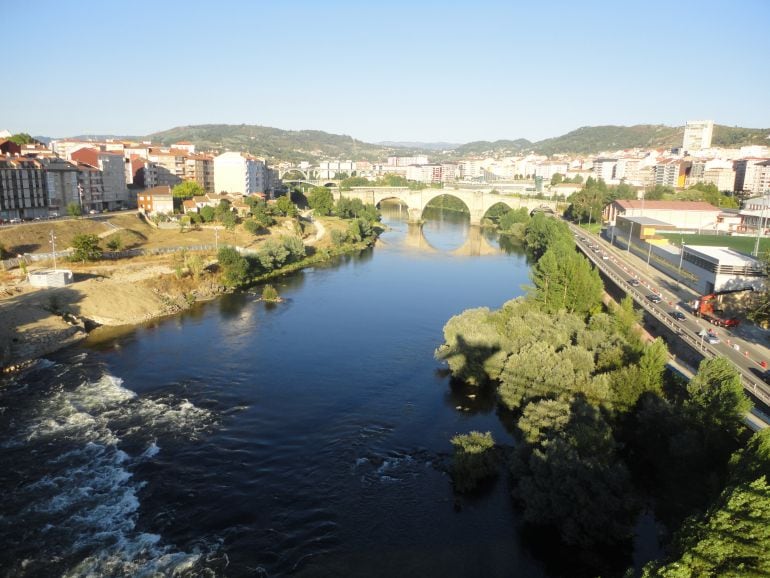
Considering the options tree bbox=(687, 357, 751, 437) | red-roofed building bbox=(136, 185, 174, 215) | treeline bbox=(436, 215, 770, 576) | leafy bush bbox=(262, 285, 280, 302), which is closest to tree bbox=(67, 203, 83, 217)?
red-roofed building bbox=(136, 185, 174, 215)

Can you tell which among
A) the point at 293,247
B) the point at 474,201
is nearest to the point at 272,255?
the point at 293,247

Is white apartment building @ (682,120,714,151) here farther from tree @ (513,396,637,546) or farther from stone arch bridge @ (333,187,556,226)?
tree @ (513,396,637,546)

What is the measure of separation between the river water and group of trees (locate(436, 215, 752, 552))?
113 cm

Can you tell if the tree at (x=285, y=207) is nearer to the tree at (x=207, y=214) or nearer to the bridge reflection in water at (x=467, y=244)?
the tree at (x=207, y=214)

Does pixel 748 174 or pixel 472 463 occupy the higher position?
pixel 748 174

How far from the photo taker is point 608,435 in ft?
46.3

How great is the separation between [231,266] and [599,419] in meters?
27.0

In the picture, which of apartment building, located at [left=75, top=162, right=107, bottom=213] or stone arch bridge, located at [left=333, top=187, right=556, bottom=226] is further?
stone arch bridge, located at [left=333, top=187, right=556, bottom=226]

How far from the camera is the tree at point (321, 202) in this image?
6769 centimetres

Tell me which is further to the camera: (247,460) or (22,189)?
(22,189)

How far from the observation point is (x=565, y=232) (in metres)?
47.7

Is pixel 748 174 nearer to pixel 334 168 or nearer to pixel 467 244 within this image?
pixel 467 244

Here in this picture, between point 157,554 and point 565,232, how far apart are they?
41781mm

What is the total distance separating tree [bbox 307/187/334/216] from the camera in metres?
67.7
